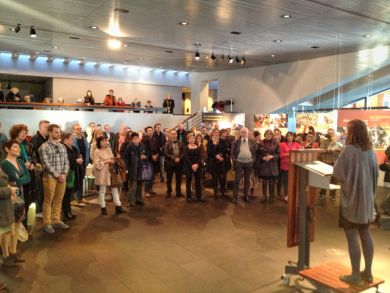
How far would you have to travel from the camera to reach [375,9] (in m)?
6.84

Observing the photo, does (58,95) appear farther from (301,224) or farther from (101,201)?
(301,224)

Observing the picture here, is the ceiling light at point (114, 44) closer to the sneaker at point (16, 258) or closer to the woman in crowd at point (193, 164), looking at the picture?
the woman in crowd at point (193, 164)

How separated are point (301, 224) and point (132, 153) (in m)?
→ 4.06

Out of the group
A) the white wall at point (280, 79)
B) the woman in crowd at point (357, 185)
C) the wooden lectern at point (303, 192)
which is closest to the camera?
the woman in crowd at point (357, 185)

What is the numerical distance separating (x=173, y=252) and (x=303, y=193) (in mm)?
1869

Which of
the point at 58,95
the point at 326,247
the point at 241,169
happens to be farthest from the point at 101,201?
the point at 58,95

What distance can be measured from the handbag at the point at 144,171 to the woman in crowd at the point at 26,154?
2006mm

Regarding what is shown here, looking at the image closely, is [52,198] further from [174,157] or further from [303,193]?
[303,193]

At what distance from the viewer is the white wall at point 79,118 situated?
11.3m

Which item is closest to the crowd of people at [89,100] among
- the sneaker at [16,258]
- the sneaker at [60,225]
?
the sneaker at [60,225]

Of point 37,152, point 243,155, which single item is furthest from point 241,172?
point 37,152

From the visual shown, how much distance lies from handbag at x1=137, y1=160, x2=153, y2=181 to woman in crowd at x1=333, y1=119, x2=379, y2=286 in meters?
4.49

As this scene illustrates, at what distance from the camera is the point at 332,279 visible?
129 inches

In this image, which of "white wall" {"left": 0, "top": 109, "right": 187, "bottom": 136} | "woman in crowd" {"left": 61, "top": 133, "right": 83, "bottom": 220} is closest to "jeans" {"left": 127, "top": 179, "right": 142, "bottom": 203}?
"woman in crowd" {"left": 61, "top": 133, "right": 83, "bottom": 220}
